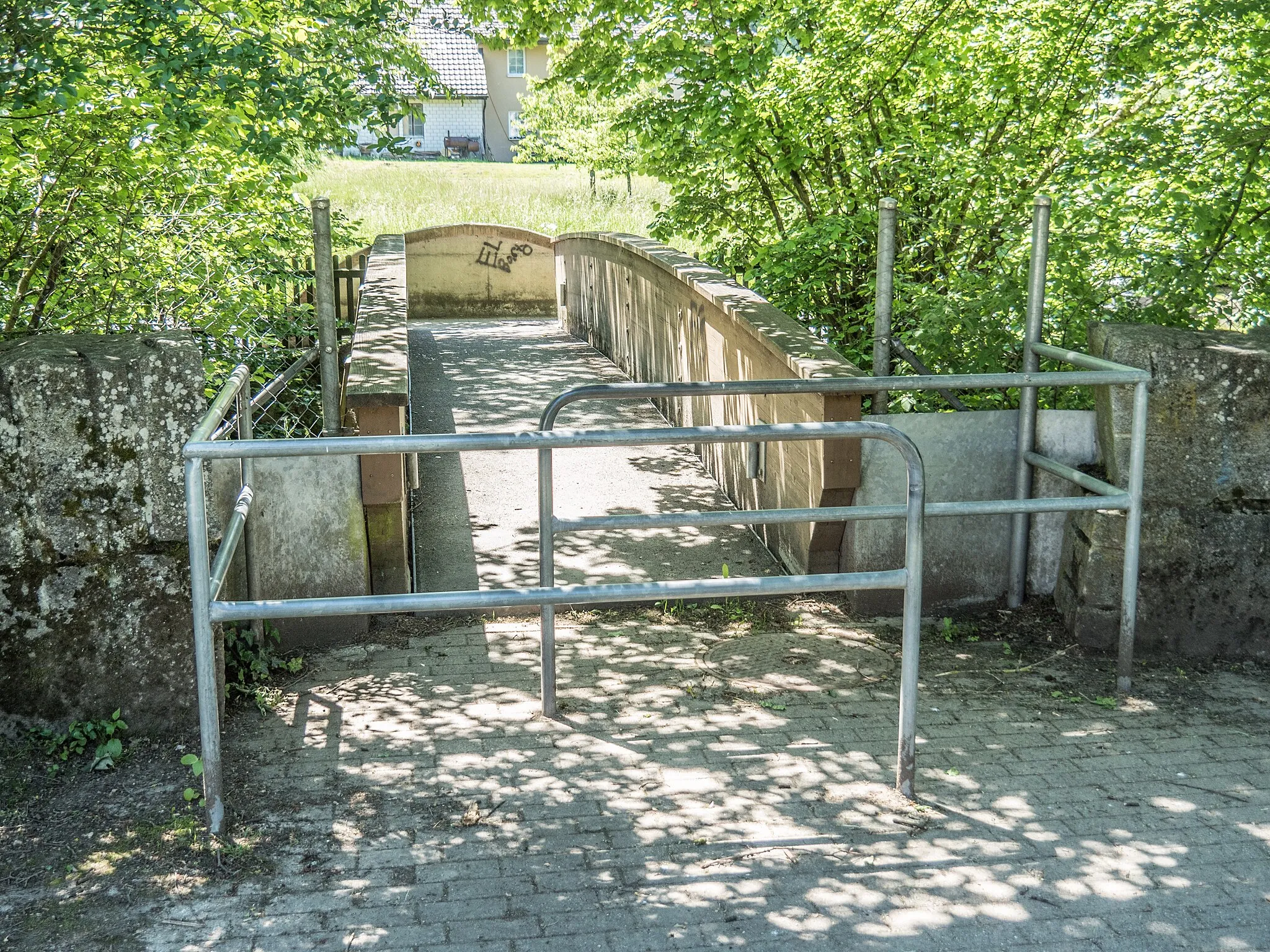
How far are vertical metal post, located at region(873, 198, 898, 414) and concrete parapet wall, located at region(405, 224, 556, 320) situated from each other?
13.3 metres

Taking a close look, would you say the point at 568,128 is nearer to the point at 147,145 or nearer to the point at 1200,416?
the point at 147,145

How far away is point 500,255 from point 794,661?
14414mm

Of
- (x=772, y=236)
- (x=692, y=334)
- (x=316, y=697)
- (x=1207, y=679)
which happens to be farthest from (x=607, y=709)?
(x=772, y=236)

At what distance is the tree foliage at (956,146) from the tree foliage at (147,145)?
2.40 m

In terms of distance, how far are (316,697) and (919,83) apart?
20.6 ft

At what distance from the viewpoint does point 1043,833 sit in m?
3.62

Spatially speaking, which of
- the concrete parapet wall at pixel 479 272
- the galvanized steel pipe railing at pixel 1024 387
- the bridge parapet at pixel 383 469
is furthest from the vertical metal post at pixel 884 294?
the concrete parapet wall at pixel 479 272

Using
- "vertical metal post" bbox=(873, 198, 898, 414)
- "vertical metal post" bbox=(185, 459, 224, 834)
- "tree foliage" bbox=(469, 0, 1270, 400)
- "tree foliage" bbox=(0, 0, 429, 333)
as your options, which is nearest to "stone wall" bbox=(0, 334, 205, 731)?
"vertical metal post" bbox=(185, 459, 224, 834)

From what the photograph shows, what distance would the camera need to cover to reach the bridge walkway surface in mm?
6059

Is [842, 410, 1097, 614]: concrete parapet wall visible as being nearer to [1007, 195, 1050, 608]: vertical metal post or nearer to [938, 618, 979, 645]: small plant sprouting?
[1007, 195, 1050, 608]: vertical metal post

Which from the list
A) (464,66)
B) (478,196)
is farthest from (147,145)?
(464,66)

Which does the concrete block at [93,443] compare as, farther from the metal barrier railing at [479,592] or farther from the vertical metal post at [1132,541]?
the vertical metal post at [1132,541]

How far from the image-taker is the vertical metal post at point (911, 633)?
3.74m

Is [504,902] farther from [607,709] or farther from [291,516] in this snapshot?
[291,516]
